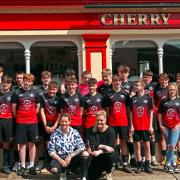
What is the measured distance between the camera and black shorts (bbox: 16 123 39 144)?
25.3ft

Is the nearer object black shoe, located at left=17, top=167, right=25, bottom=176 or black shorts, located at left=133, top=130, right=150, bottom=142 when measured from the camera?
black shoe, located at left=17, top=167, right=25, bottom=176

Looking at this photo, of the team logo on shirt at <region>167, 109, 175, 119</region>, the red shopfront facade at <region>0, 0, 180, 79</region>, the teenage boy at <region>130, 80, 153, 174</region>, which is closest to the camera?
the teenage boy at <region>130, 80, 153, 174</region>

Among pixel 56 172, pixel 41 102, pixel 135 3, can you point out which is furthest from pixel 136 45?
pixel 56 172

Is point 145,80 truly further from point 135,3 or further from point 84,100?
point 135,3

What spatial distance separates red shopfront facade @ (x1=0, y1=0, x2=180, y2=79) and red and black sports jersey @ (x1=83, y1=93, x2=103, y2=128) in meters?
2.58

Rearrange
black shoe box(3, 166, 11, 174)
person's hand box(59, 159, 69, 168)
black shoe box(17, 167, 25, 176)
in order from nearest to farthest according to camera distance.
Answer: person's hand box(59, 159, 69, 168)
black shoe box(17, 167, 25, 176)
black shoe box(3, 166, 11, 174)

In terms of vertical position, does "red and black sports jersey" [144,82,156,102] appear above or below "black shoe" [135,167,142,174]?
above

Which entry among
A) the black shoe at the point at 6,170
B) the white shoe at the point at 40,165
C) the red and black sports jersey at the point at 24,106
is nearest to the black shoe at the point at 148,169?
the white shoe at the point at 40,165

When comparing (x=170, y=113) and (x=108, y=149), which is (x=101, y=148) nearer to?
(x=108, y=149)

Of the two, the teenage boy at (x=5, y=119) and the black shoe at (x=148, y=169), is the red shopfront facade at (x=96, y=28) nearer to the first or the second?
the teenage boy at (x=5, y=119)

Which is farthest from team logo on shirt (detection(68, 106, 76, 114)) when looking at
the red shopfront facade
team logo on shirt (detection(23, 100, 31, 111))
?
the red shopfront facade

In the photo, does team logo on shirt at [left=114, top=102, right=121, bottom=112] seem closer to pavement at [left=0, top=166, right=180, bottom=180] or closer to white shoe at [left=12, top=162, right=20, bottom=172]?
pavement at [left=0, top=166, right=180, bottom=180]

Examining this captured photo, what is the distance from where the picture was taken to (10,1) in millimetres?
10273

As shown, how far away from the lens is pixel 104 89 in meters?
8.21
